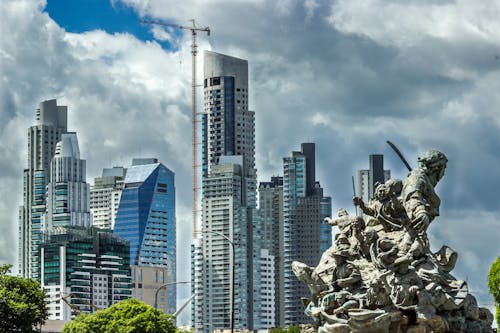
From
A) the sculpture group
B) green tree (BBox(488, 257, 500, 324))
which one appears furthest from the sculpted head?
green tree (BBox(488, 257, 500, 324))

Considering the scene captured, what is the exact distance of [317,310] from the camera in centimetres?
5875

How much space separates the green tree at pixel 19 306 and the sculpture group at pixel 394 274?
3546 centimetres

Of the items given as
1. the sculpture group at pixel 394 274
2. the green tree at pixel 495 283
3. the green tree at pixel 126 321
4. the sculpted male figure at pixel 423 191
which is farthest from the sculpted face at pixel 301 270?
the green tree at pixel 126 321

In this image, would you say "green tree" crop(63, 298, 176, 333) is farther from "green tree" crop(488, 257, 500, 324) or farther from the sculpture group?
the sculpture group

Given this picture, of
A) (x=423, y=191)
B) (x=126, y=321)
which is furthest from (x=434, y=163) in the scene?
(x=126, y=321)

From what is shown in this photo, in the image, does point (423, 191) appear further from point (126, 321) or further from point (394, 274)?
point (126, 321)

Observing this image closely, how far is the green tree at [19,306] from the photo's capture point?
9306cm

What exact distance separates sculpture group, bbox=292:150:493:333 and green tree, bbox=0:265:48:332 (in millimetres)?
35457

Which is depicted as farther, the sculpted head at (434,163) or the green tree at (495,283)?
the green tree at (495,283)

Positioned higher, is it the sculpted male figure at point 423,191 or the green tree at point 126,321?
the sculpted male figure at point 423,191

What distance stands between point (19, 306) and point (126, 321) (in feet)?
34.6

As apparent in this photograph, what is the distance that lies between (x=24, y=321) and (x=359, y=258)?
→ 127ft

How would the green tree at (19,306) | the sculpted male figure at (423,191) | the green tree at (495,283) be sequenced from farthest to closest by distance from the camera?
1. the green tree at (19,306)
2. the green tree at (495,283)
3. the sculpted male figure at (423,191)

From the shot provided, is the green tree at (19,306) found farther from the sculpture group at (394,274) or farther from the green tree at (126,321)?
the sculpture group at (394,274)
